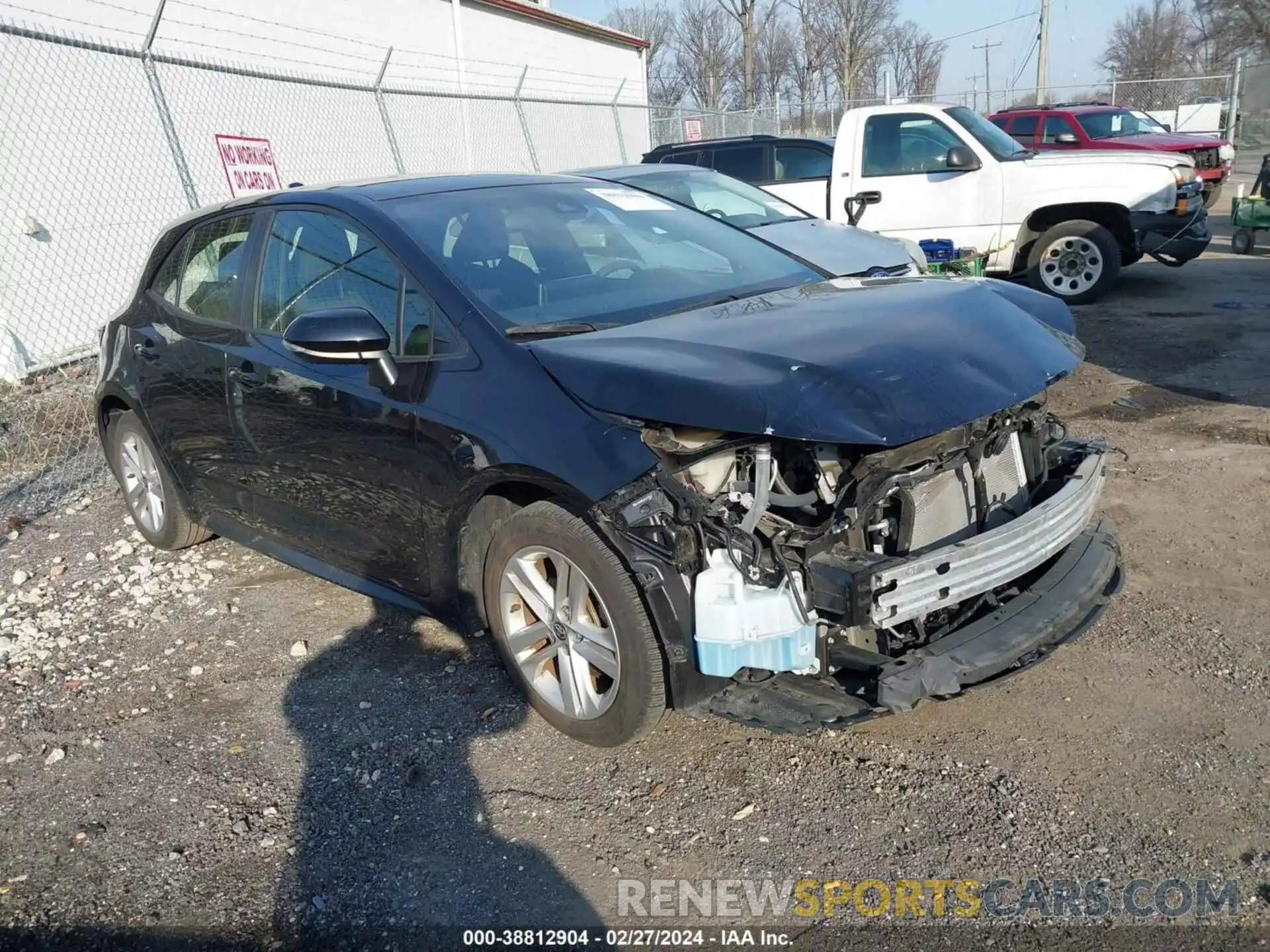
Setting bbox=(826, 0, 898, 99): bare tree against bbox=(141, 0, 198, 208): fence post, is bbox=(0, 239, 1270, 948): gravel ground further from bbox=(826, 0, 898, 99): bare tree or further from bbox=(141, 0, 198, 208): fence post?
bbox=(826, 0, 898, 99): bare tree

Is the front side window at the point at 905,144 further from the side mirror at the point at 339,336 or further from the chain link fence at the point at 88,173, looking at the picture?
the side mirror at the point at 339,336

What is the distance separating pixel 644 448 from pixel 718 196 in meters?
5.94

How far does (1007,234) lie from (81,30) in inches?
387

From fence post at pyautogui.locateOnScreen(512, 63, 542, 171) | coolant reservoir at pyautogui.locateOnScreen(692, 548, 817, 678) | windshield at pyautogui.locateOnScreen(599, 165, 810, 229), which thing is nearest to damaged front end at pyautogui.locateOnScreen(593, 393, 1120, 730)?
coolant reservoir at pyautogui.locateOnScreen(692, 548, 817, 678)

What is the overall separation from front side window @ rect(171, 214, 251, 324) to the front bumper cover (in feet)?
28.5

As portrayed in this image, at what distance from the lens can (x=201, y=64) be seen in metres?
9.20

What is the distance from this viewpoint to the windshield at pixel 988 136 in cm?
1022

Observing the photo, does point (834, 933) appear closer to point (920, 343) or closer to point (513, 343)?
point (920, 343)

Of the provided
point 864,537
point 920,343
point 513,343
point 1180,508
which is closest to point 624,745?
point 864,537

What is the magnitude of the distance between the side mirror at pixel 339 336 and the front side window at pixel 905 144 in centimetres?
831

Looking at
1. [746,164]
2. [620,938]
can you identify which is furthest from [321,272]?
[746,164]

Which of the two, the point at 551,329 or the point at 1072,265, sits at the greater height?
the point at 551,329

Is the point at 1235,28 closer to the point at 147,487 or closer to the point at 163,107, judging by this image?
the point at 163,107

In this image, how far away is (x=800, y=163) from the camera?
11.1m
